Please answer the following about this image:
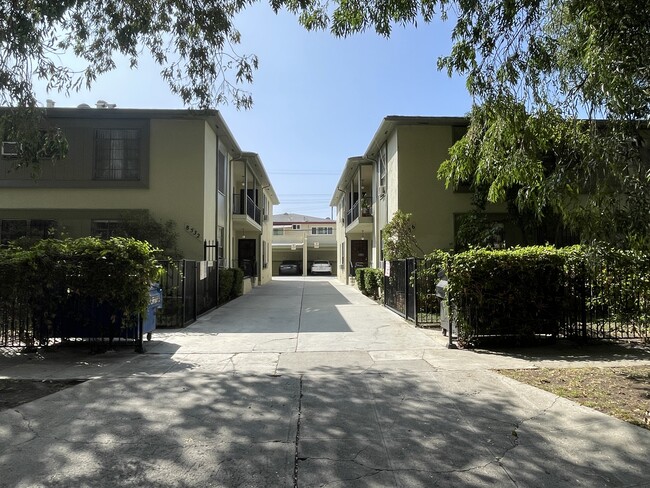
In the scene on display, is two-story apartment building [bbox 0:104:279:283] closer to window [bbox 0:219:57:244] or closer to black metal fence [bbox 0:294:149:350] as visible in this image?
window [bbox 0:219:57:244]

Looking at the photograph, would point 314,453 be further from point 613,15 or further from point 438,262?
point 438,262

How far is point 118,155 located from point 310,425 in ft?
42.6

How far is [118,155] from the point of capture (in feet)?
48.5

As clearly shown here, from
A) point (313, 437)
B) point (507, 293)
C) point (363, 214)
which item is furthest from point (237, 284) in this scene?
point (313, 437)

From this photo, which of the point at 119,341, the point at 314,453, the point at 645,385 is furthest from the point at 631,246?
the point at 119,341

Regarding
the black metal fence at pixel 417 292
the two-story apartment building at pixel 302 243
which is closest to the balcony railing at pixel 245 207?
the black metal fence at pixel 417 292

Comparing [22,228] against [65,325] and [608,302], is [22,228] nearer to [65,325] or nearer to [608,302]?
[65,325]

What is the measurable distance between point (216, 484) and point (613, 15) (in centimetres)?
578

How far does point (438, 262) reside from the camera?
32.7 ft

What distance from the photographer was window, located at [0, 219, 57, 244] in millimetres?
14688

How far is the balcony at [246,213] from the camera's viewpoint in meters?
20.4

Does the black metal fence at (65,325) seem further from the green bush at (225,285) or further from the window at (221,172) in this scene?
the window at (221,172)

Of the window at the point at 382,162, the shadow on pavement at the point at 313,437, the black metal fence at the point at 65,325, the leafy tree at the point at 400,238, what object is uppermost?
the window at the point at 382,162

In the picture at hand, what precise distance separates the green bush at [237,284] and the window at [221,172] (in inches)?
124
